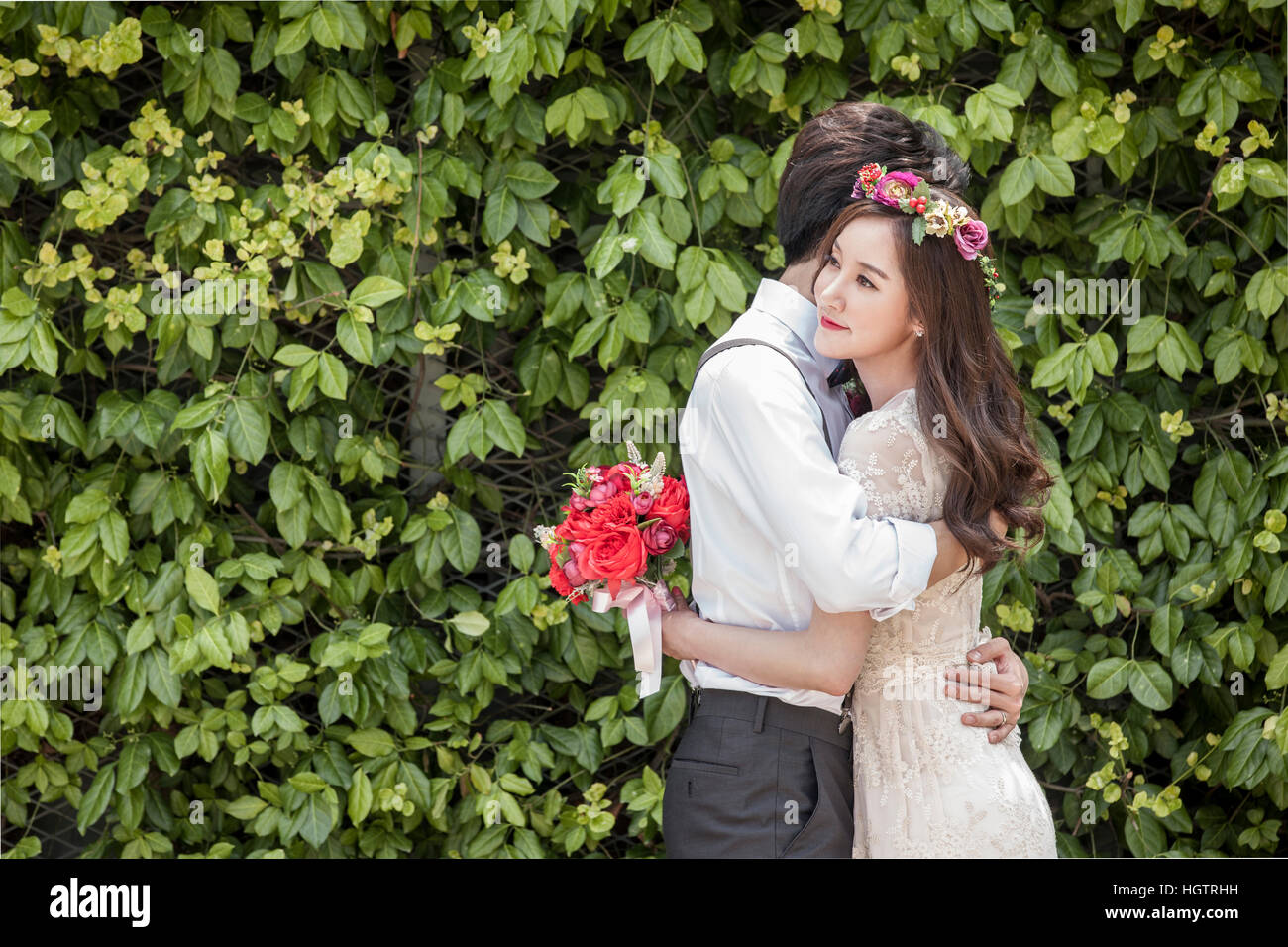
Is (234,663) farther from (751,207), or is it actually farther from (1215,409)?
(1215,409)

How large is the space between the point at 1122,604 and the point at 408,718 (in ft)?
4.79

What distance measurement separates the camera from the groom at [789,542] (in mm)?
1392

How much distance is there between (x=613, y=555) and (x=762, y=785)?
0.34 m

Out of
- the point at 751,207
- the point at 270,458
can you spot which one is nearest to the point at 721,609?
the point at 751,207

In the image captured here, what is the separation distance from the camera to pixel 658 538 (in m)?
1.62

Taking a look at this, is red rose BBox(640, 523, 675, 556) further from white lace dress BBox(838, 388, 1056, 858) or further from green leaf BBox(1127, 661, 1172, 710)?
green leaf BBox(1127, 661, 1172, 710)

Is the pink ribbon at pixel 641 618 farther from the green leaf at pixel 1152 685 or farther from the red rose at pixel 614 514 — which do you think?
the green leaf at pixel 1152 685

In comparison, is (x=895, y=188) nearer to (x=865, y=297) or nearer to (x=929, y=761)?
(x=865, y=297)

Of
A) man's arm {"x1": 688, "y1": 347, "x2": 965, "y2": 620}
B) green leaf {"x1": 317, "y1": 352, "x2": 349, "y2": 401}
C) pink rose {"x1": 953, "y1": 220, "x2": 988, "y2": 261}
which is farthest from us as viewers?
green leaf {"x1": 317, "y1": 352, "x2": 349, "y2": 401}

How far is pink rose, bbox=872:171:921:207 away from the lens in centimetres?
146

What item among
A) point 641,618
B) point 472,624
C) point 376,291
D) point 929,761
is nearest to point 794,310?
point 641,618

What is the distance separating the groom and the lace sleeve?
0.03 metres

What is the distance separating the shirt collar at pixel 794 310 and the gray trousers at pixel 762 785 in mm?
467

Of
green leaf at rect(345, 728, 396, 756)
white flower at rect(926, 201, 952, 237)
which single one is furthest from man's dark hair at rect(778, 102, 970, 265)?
green leaf at rect(345, 728, 396, 756)
